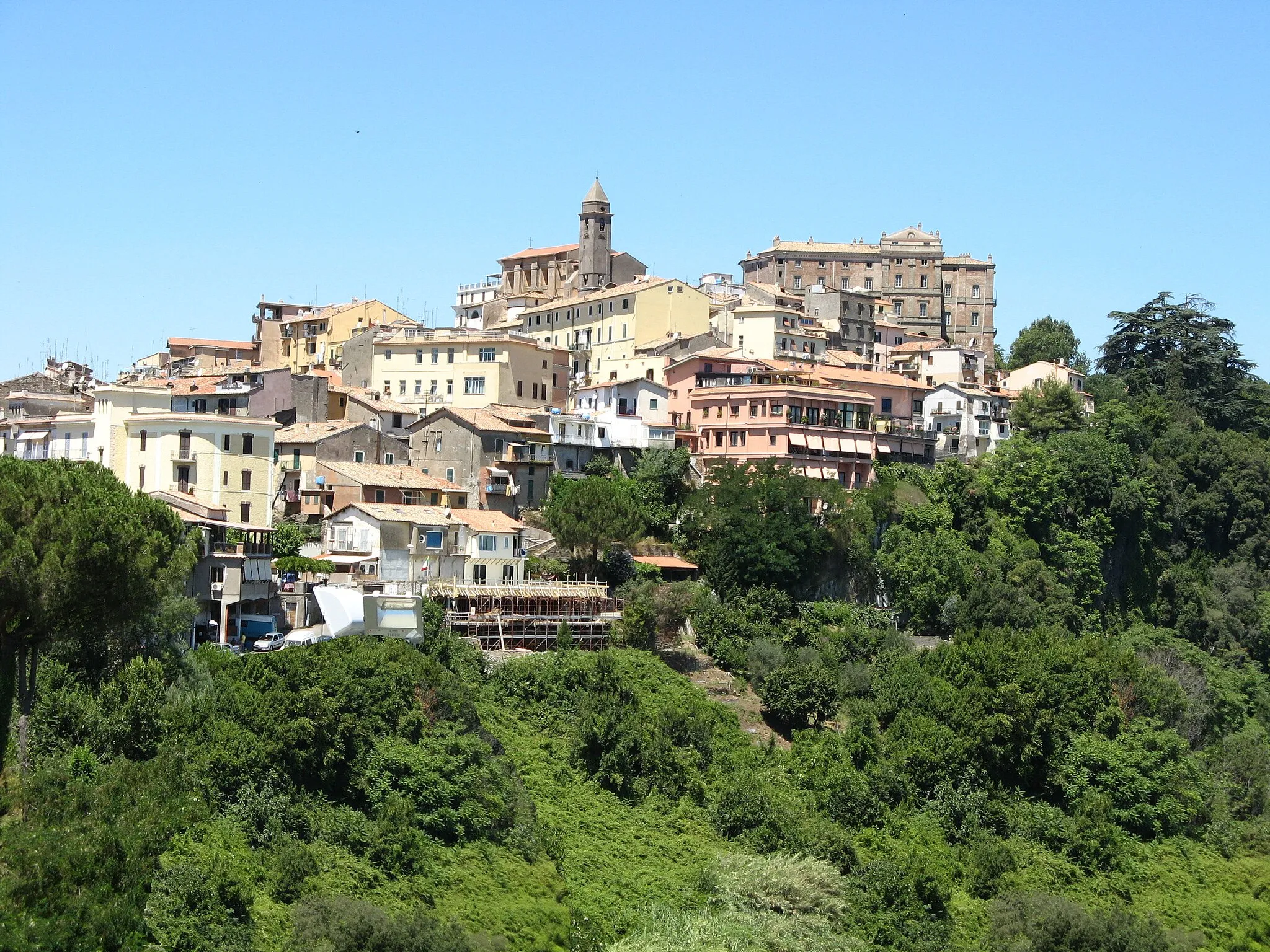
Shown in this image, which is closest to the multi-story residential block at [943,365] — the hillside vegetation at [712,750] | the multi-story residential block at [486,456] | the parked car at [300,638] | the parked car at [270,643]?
the hillside vegetation at [712,750]

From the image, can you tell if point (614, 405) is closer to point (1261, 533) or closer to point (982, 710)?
point (982, 710)

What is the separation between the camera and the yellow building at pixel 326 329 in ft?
260

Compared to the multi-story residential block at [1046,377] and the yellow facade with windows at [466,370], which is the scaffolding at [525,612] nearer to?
the yellow facade with windows at [466,370]

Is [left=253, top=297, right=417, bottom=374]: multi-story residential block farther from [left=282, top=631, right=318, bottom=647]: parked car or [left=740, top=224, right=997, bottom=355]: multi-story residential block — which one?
[left=282, top=631, right=318, bottom=647]: parked car

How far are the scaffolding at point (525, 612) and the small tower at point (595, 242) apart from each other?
36.2 metres

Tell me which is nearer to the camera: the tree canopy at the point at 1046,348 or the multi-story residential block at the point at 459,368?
the multi-story residential block at the point at 459,368

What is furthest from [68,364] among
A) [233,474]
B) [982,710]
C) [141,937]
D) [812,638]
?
[141,937]

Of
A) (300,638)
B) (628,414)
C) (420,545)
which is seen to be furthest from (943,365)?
(300,638)

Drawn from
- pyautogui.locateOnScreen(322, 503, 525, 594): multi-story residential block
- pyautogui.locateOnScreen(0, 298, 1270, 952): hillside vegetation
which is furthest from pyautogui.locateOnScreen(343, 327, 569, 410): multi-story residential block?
pyautogui.locateOnScreen(322, 503, 525, 594): multi-story residential block

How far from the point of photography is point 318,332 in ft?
266

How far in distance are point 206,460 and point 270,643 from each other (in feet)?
33.3

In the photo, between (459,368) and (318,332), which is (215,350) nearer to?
(318,332)

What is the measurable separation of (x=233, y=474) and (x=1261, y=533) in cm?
4600

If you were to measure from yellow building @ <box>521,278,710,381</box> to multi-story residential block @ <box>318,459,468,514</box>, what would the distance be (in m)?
16.2
